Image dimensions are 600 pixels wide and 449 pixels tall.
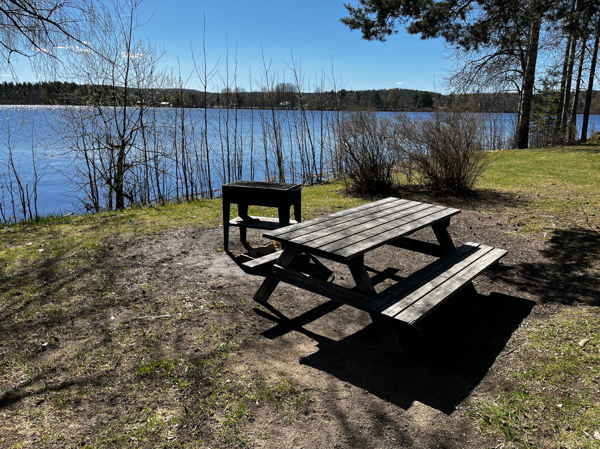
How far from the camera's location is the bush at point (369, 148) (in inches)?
305

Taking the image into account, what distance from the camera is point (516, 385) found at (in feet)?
7.75

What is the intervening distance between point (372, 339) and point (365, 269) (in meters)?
0.53

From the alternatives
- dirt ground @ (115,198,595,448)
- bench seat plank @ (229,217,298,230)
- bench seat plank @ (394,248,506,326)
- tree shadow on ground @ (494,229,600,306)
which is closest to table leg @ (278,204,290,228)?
bench seat plank @ (229,217,298,230)

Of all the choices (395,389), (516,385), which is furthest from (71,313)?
(516,385)

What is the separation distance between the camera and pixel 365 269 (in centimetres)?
293

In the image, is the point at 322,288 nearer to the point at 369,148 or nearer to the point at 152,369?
the point at 152,369

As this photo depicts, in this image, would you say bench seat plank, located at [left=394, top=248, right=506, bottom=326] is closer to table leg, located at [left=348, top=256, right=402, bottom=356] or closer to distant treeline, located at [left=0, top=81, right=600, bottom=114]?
table leg, located at [left=348, top=256, right=402, bottom=356]

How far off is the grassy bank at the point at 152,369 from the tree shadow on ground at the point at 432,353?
158mm

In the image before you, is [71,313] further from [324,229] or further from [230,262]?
[324,229]

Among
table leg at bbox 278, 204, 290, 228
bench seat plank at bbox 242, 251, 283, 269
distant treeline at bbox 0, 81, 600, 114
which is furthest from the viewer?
distant treeline at bbox 0, 81, 600, 114

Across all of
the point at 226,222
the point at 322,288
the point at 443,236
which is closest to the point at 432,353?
the point at 322,288

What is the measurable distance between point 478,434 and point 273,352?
4.33ft

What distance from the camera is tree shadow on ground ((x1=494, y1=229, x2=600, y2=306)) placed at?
3631mm

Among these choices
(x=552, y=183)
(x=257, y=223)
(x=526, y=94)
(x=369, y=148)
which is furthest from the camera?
(x=526, y=94)
